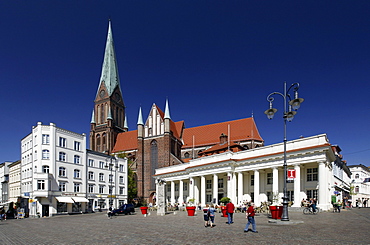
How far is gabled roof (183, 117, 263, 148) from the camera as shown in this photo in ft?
226

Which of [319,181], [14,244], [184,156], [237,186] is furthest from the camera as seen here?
[184,156]

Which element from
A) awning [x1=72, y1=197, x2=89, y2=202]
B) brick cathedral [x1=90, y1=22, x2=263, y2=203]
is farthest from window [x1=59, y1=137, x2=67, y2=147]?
brick cathedral [x1=90, y1=22, x2=263, y2=203]

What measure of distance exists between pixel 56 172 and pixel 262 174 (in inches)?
1235

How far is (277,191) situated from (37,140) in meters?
36.0

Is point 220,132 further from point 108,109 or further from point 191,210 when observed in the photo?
point 191,210

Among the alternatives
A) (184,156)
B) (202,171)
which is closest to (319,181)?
(202,171)

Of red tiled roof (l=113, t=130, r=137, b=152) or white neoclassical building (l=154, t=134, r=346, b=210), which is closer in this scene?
white neoclassical building (l=154, t=134, r=346, b=210)

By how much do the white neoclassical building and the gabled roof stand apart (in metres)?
17.0

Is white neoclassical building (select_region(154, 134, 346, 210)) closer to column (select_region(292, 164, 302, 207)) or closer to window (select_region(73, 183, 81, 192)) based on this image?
column (select_region(292, 164, 302, 207))

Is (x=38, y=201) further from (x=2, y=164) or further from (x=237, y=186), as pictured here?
(x=2, y=164)

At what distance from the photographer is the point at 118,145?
85.8 metres

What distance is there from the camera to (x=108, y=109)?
88750 millimetres

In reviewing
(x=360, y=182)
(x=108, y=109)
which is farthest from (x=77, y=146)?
(x=360, y=182)

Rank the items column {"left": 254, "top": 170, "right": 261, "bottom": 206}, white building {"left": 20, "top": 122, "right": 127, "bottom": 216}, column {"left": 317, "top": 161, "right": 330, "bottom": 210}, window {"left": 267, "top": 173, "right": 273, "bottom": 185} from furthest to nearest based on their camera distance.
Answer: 1. white building {"left": 20, "top": 122, "right": 127, "bottom": 216}
2. window {"left": 267, "top": 173, "right": 273, "bottom": 185}
3. column {"left": 254, "top": 170, "right": 261, "bottom": 206}
4. column {"left": 317, "top": 161, "right": 330, "bottom": 210}
